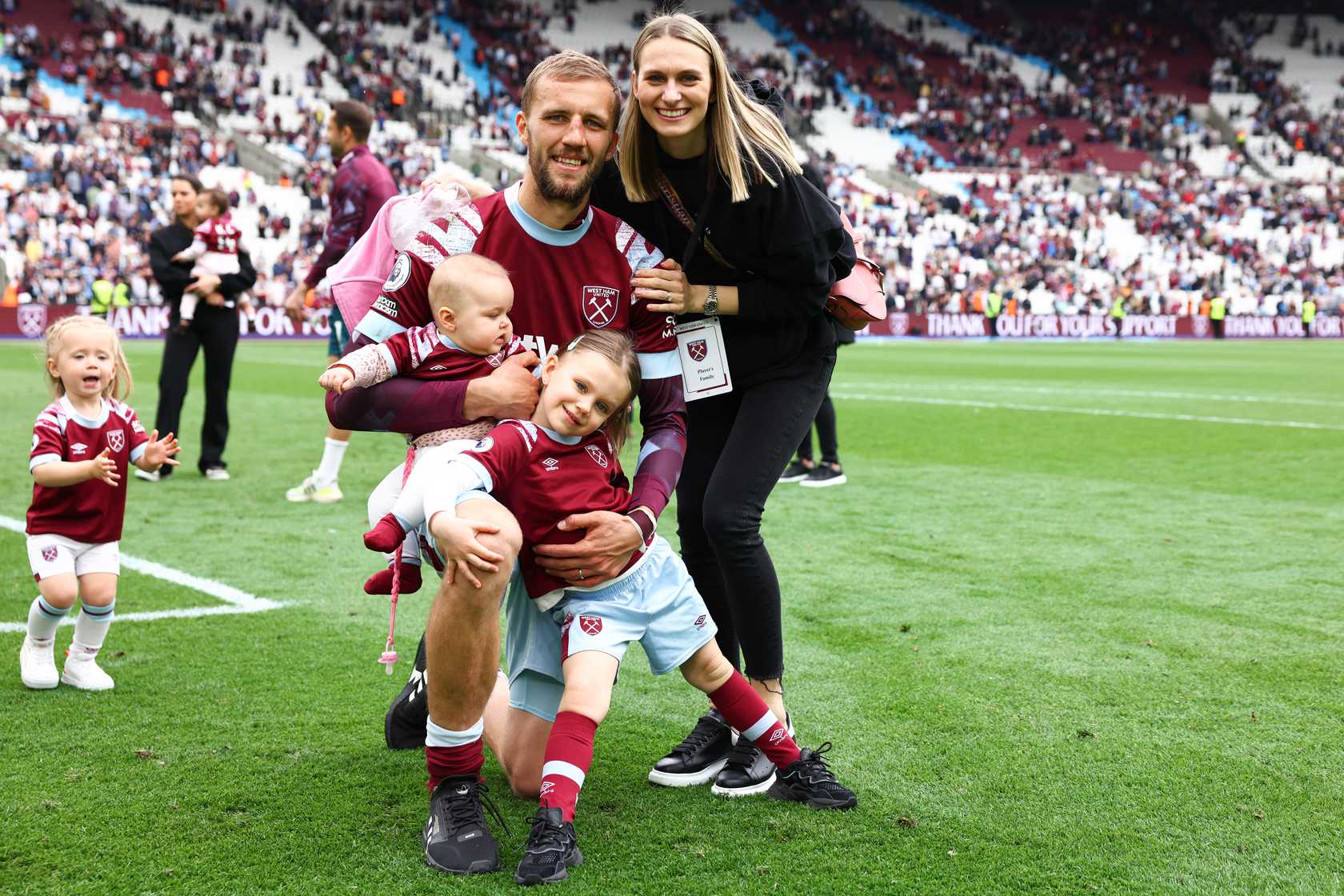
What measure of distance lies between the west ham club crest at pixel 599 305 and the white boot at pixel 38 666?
7.41ft

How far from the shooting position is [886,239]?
41.5 m

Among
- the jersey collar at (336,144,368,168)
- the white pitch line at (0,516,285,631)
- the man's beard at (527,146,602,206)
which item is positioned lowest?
the white pitch line at (0,516,285,631)

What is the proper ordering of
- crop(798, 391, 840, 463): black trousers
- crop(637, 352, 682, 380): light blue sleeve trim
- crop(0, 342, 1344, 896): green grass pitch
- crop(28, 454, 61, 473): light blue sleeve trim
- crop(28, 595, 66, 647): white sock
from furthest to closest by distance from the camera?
crop(798, 391, 840, 463): black trousers
crop(28, 595, 66, 647): white sock
crop(28, 454, 61, 473): light blue sleeve trim
crop(637, 352, 682, 380): light blue sleeve trim
crop(0, 342, 1344, 896): green grass pitch

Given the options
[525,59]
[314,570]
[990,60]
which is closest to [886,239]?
[525,59]

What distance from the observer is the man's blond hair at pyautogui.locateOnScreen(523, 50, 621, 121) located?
3.21 meters

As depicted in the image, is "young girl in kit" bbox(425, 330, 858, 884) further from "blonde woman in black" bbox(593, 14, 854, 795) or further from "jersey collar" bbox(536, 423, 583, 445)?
"blonde woman in black" bbox(593, 14, 854, 795)

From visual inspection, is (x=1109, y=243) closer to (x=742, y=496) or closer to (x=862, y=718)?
(x=862, y=718)

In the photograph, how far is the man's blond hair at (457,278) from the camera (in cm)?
308

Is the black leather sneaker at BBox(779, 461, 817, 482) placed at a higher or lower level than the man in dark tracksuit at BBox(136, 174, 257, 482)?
lower

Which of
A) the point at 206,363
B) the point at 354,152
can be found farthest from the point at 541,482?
the point at 206,363

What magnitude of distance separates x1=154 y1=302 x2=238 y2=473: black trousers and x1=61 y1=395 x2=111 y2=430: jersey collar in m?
5.00

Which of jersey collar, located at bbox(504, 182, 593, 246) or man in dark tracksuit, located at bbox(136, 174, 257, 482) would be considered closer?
jersey collar, located at bbox(504, 182, 593, 246)

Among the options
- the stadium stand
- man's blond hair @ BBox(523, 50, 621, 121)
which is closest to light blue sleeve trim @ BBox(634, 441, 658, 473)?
man's blond hair @ BBox(523, 50, 621, 121)

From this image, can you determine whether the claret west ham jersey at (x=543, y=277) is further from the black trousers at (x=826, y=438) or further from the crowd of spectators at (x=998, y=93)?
the crowd of spectators at (x=998, y=93)
